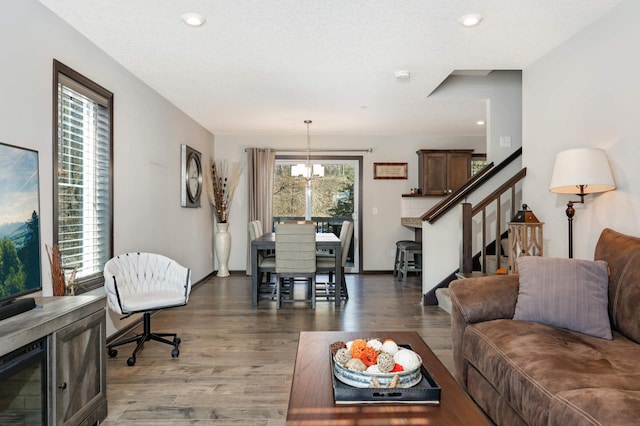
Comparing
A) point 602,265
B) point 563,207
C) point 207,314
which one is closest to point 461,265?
point 563,207

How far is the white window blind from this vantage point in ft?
9.20

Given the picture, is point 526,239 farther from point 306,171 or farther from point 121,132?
point 121,132

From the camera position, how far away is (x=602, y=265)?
82.9 inches

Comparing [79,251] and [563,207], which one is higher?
[563,207]

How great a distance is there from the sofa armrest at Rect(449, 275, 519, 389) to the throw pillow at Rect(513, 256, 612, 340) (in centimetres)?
7

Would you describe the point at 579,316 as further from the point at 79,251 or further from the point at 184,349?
the point at 79,251

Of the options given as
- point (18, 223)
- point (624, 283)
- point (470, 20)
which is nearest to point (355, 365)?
point (624, 283)

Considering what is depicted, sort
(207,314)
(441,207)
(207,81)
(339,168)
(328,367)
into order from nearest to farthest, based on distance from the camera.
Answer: (328,367) < (207,81) < (207,314) < (441,207) < (339,168)

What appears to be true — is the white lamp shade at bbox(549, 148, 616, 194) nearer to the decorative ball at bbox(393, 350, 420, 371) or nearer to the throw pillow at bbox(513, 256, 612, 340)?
the throw pillow at bbox(513, 256, 612, 340)

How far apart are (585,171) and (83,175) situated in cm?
363

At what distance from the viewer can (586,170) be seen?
2541 millimetres

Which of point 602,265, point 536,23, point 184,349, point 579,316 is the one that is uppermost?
point 536,23

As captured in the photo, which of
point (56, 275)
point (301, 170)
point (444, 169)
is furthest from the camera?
point (444, 169)

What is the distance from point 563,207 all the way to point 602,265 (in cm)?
122
